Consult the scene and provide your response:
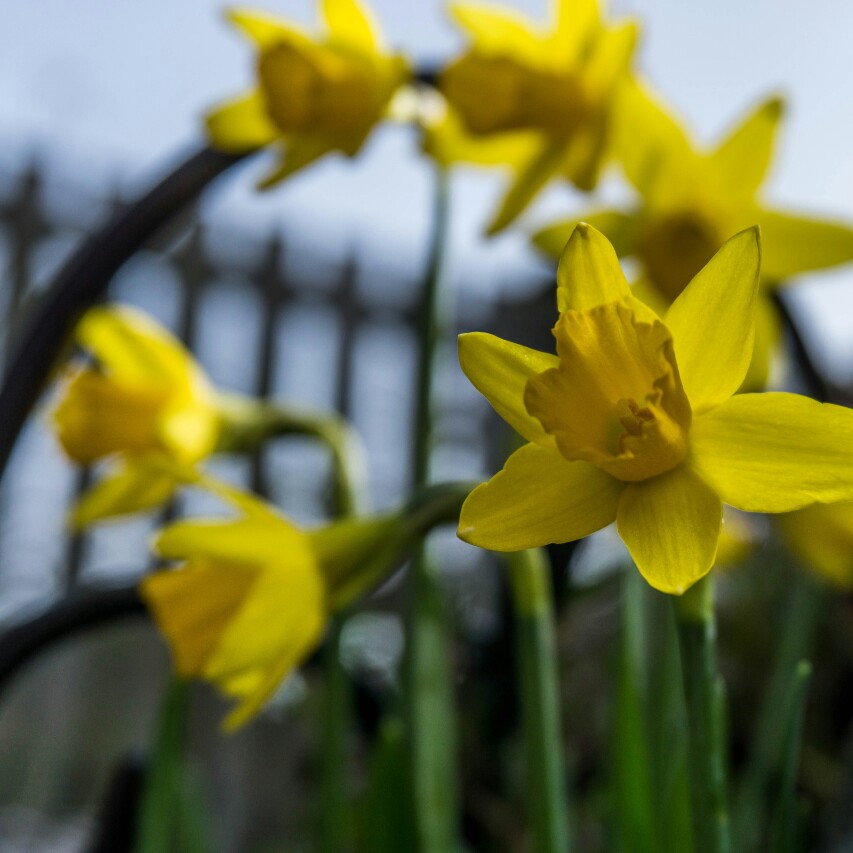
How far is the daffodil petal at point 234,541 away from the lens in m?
0.50

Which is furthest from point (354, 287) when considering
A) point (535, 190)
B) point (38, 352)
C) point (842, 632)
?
point (38, 352)

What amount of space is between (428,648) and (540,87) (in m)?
0.40

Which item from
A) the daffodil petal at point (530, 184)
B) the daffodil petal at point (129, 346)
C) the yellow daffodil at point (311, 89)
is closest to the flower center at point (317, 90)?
the yellow daffodil at point (311, 89)

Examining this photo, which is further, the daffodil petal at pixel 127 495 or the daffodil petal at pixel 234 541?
the daffodil petal at pixel 127 495

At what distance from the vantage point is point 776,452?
0.28 meters

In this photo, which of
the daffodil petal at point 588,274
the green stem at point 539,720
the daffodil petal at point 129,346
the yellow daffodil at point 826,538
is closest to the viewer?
the daffodil petal at point 588,274

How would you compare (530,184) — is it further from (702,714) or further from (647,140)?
(702,714)

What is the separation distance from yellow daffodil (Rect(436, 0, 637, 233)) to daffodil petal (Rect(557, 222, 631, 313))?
369 mm

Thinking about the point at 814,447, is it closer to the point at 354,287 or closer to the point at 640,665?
the point at 640,665

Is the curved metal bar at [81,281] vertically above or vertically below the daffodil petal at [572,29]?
below

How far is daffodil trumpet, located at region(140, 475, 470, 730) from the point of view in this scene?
1.61 ft

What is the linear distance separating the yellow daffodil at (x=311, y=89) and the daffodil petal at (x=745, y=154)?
22cm

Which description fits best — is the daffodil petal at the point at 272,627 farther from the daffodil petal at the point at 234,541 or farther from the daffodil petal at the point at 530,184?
the daffodil petal at the point at 530,184

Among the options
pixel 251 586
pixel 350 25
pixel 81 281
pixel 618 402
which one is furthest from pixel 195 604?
pixel 350 25
